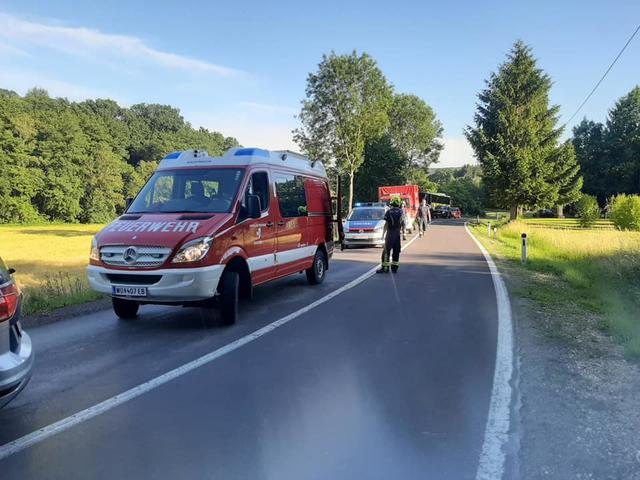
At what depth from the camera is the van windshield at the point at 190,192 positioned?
7473 mm

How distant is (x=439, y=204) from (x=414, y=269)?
6152 cm

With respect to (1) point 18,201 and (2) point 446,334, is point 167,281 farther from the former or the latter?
(1) point 18,201

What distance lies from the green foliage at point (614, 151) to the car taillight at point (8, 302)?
73819 mm

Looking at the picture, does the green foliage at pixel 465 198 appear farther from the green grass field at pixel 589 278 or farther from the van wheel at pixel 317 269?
the van wheel at pixel 317 269

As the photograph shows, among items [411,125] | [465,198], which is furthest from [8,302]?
[465,198]

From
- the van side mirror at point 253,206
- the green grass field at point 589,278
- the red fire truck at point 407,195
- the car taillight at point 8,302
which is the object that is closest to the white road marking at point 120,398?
the car taillight at point 8,302

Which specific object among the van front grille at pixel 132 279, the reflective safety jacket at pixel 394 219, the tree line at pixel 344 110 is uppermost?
the tree line at pixel 344 110

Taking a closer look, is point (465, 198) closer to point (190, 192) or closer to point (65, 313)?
point (190, 192)

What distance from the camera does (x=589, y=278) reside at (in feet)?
39.5

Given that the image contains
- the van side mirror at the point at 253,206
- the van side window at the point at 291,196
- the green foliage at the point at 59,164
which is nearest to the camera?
the van side mirror at the point at 253,206

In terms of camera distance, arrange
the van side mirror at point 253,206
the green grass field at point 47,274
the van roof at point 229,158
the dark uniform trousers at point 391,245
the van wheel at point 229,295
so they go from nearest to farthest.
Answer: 1. the van wheel at point 229,295
2. the van side mirror at point 253,206
3. the van roof at point 229,158
4. the green grass field at point 47,274
5. the dark uniform trousers at point 391,245

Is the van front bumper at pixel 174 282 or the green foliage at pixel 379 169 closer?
the van front bumper at pixel 174 282

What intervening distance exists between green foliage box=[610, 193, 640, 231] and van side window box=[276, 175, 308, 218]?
31341 millimetres

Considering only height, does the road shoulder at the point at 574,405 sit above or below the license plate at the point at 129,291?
below
